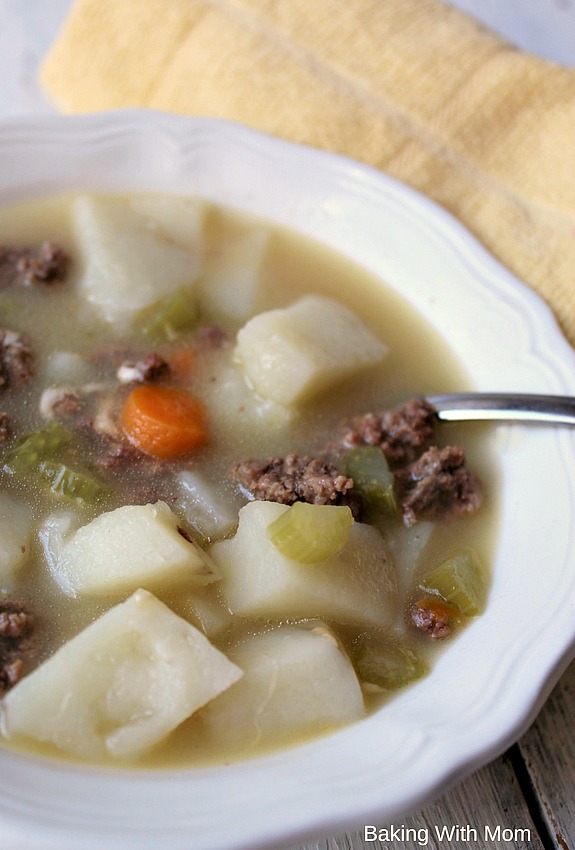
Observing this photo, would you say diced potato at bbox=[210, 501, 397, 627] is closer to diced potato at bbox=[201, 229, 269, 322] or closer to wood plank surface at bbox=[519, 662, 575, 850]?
wood plank surface at bbox=[519, 662, 575, 850]

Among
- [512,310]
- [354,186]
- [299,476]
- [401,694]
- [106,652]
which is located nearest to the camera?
[106,652]

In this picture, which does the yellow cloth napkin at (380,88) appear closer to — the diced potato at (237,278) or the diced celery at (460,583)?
the diced potato at (237,278)

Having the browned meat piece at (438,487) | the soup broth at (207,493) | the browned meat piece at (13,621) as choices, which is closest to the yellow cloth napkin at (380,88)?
the soup broth at (207,493)

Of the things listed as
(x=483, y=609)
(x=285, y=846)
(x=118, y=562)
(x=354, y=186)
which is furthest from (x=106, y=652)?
(x=354, y=186)

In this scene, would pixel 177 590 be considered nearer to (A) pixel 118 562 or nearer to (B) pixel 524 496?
(A) pixel 118 562

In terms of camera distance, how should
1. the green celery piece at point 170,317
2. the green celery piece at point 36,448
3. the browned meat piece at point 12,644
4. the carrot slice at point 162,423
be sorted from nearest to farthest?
the browned meat piece at point 12,644 → the green celery piece at point 36,448 → the carrot slice at point 162,423 → the green celery piece at point 170,317

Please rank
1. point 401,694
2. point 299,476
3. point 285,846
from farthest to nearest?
1. point 299,476
2. point 401,694
3. point 285,846

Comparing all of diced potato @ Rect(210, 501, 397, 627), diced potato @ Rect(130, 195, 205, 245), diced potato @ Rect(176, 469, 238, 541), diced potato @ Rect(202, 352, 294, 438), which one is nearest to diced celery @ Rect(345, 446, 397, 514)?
diced potato @ Rect(210, 501, 397, 627)
